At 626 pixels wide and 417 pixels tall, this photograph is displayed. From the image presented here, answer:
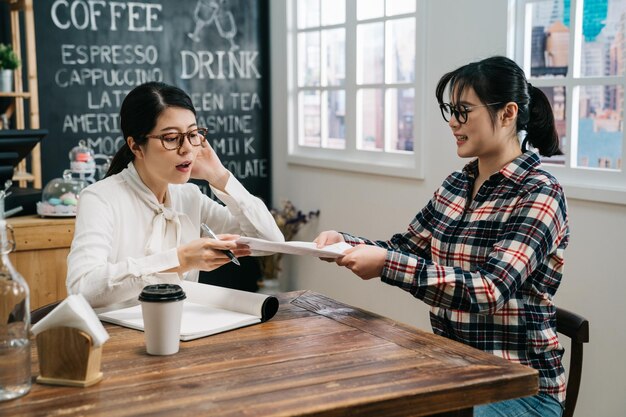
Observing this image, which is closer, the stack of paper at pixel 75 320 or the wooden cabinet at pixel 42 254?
the stack of paper at pixel 75 320

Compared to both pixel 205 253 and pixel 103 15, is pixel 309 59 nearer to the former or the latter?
pixel 103 15

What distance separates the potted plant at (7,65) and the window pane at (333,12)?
1.70m

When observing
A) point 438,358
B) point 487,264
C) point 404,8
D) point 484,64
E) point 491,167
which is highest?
point 404,8

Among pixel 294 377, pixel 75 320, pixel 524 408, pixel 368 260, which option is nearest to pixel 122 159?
pixel 368 260

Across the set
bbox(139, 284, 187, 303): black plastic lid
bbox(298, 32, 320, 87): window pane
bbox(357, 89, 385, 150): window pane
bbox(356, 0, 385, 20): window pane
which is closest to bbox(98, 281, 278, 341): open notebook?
bbox(139, 284, 187, 303): black plastic lid

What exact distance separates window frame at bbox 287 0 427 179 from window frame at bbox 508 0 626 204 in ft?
1.84

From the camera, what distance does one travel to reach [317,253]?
1996 mm

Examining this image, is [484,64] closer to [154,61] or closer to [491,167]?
[491,167]

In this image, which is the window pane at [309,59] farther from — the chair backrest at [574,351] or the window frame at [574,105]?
the chair backrest at [574,351]

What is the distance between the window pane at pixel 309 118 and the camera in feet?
15.8

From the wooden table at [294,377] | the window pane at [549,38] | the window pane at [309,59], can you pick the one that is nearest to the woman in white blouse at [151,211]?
the wooden table at [294,377]

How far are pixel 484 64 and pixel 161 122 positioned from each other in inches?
36.5

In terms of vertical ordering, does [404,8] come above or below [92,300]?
above

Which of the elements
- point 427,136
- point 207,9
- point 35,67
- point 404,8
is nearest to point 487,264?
point 427,136
